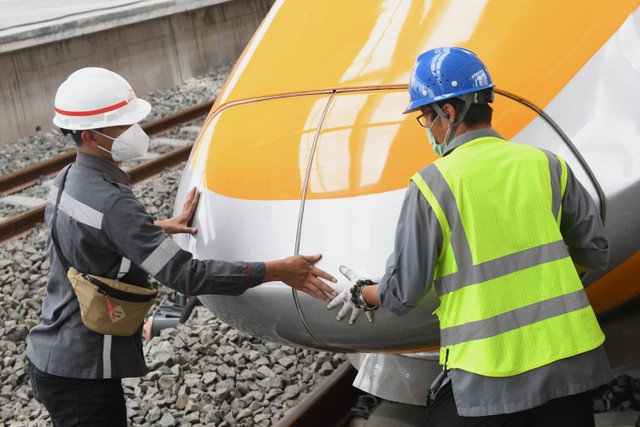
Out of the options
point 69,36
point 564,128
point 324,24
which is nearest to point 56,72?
point 69,36

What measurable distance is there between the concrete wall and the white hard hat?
8867 mm

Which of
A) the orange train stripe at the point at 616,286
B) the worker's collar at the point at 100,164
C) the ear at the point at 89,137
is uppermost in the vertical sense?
the ear at the point at 89,137

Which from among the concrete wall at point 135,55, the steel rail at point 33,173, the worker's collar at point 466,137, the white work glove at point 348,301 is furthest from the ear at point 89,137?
the concrete wall at point 135,55

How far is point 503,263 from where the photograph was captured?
255cm

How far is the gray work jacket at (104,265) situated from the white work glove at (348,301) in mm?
268

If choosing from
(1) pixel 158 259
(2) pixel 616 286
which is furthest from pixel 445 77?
(2) pixel 616 286

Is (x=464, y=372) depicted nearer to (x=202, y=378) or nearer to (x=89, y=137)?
(x=89, y=137)

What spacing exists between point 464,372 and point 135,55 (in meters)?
12.0

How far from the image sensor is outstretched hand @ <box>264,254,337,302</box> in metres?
2.99

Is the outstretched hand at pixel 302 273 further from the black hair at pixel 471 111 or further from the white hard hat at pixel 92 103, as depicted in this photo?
the white hard hat at pixel 92 103

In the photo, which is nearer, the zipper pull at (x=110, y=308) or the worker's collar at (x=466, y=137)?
the worker's collar at (x=466, y=137)

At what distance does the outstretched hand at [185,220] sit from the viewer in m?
3.38

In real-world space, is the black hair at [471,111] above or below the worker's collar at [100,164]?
above

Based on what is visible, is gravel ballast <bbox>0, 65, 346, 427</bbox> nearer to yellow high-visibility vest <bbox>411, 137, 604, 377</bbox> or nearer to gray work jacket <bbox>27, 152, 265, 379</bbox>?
gray work jacket <bbox>27, 152, 265, 379</bbox>
